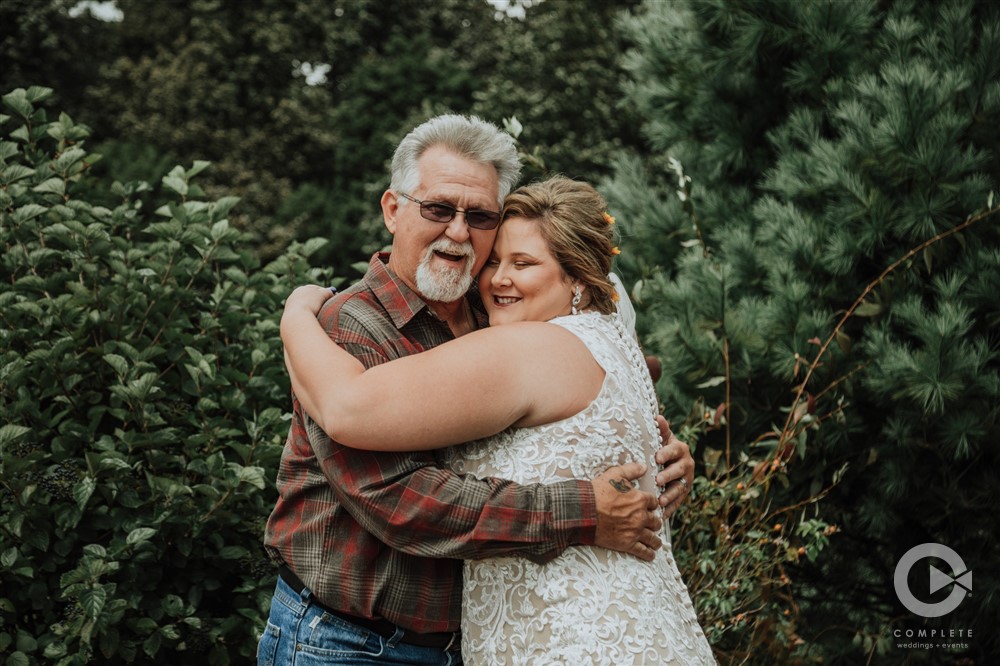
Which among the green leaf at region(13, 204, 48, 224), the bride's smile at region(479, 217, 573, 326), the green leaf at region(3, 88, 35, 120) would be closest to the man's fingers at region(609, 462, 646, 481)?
the bride's smile at region(479, 217, 573, 326)

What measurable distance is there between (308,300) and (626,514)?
1009 millimetres

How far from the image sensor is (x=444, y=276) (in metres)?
2.45

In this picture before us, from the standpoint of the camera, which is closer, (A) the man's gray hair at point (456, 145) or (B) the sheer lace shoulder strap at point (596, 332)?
(B) the sheer lace shoulder strap at point (596, 332)

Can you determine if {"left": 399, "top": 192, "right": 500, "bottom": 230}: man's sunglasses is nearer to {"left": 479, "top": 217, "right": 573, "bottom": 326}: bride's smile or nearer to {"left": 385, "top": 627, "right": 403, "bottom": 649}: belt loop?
{"left": 479, "top": 217, "right": 573, "bottom": 326}: bride's smile

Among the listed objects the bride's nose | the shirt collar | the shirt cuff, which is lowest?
the shirt cuff

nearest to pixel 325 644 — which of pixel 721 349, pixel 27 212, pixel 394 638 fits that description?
pixel 394 638

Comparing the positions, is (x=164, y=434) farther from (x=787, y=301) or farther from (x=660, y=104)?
(x=660, y=104)

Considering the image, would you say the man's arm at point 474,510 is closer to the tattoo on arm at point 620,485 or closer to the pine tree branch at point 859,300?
the tattoo on arm at point 620,485

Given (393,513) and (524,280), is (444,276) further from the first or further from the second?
(393,513)

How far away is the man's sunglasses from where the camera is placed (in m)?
2.50

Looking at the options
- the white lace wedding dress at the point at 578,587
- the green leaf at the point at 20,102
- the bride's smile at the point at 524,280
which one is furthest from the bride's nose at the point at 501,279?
the green leaf at the point at 20,102

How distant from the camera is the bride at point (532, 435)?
2.00m

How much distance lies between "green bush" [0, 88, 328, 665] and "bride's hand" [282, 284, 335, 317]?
66 centimetres

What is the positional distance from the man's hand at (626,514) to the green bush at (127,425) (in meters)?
1.24
